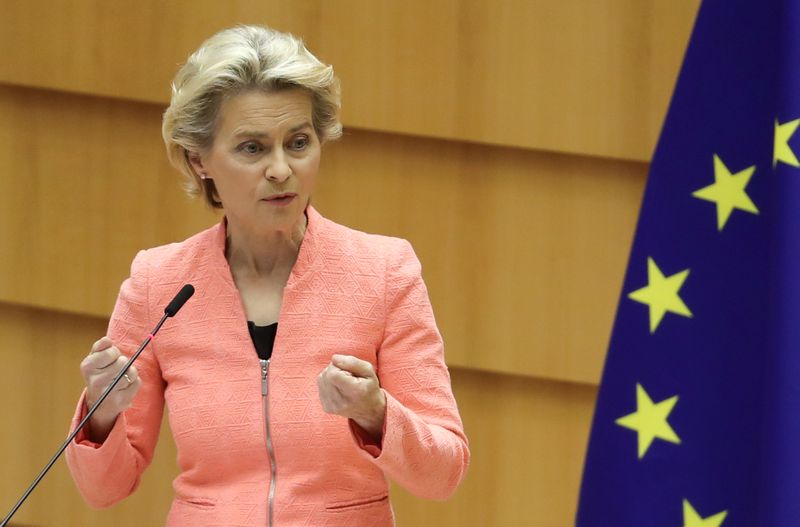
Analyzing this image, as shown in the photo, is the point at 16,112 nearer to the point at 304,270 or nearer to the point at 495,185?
the point at 495,185

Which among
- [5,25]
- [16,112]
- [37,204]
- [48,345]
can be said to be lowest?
[48,345]

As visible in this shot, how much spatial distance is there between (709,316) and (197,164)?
79cm

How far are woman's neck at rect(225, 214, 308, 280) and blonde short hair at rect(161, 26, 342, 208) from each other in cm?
14

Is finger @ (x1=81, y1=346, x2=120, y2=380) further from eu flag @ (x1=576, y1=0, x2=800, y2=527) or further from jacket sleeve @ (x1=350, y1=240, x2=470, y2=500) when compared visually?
eu flag @ (x1=576, y1=0, x2=800, y2=527)

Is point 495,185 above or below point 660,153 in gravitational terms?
below

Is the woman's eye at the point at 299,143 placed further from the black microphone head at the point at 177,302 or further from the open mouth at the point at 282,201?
the black microphone head at the point at 177,302

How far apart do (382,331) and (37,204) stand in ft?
4.13

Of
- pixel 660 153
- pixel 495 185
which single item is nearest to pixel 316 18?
pixel 495 185

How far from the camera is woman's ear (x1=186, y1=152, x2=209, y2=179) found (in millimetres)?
1890

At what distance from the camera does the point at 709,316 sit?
4.69 ft

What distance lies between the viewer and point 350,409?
5.28 ft

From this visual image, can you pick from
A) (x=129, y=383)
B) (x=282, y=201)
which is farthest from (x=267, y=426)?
(x=282, y=201)

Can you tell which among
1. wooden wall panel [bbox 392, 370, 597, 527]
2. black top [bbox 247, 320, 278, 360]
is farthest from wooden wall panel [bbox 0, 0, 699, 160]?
black top [bbox 247, 320, 278, 360]

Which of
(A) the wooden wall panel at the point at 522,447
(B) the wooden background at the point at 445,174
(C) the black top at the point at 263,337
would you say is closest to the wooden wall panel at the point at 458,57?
(B) the wooden background at the point at 445,174
